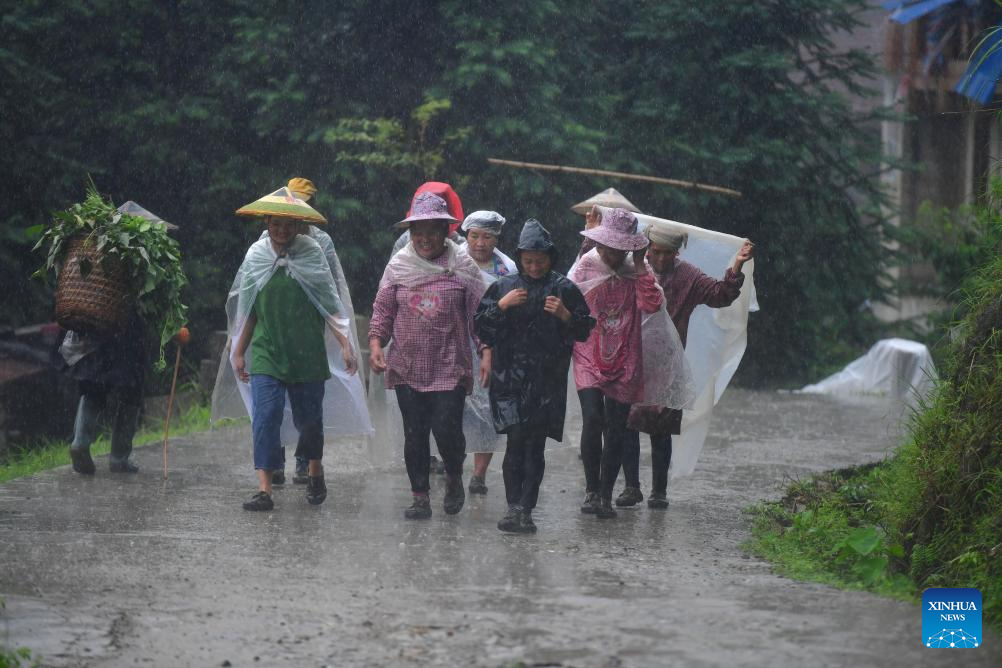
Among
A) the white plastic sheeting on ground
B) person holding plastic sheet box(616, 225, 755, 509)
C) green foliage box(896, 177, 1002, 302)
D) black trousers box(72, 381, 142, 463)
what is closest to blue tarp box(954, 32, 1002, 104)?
person holding plastic sheet box(616, 225, 755, 509)

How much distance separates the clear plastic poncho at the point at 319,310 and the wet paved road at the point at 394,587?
48cm

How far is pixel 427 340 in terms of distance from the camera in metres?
8.38

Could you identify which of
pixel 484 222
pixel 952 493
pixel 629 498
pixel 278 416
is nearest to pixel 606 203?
pixel 484 222

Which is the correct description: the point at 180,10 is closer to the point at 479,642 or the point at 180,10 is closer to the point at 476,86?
the point at 476,86

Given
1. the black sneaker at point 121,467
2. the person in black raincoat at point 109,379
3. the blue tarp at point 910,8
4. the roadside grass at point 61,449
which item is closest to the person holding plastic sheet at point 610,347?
the person in black raincoat at point 109,379

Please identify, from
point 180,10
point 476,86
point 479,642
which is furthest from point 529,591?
point 180,10

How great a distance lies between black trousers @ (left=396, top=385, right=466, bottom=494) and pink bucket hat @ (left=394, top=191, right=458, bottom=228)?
3.26ft

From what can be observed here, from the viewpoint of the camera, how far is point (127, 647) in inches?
209

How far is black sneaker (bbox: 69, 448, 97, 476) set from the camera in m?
9.71

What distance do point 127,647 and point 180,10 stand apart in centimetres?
1383

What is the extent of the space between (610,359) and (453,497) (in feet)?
4.13

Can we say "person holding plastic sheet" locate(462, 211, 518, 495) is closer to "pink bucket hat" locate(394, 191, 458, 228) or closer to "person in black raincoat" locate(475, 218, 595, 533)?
"pink bucket hat" locate(394, 191, 458, 228)

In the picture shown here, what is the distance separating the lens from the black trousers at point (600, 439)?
28.6 ft

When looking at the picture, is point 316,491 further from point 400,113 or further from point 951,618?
point 400,113
